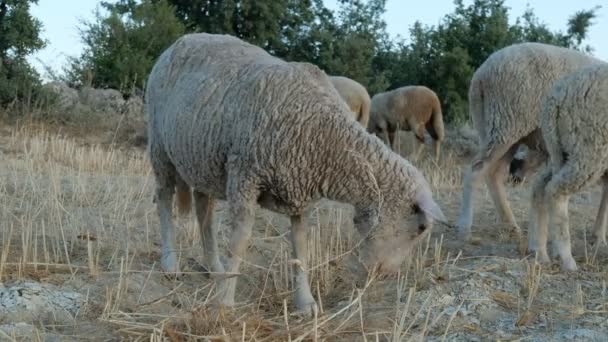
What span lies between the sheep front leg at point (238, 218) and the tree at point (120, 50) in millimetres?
15404

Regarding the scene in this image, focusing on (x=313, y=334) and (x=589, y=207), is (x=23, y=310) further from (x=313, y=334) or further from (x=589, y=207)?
(x=589, y=207)

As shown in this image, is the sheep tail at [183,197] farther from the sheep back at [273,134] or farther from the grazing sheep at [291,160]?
the grazing sheep at [291,160]

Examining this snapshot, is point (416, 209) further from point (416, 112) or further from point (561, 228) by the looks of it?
point (416, 112)

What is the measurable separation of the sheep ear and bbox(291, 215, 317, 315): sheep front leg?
0.80m

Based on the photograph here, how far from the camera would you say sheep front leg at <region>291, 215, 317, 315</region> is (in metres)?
4.77

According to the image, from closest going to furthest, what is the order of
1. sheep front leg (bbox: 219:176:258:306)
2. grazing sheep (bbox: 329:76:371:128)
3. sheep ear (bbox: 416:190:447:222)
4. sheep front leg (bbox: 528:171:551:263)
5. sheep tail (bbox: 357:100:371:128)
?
sheep ear (bbox: 416:190:447:222) → sheep front leg (bbox: 219:176:258:306) → sheep front leg (bbox: 528:171:551:263) → grazing sheep (bbox: 329:76:371:128) → sheep tail (bbox: 357:100:371:128)

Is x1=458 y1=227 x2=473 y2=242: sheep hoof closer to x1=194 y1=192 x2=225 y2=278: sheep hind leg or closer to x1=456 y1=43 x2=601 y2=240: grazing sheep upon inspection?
x1=456 y1=43 x2=601 y2=240: grazing sheep

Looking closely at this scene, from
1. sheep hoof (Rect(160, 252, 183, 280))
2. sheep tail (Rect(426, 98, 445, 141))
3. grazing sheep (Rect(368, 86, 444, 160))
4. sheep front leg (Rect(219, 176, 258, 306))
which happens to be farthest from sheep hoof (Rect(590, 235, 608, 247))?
sheep tail (Rect(426, 98, 445, 141))

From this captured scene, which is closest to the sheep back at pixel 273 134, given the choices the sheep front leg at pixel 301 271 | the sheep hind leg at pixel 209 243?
the sheep front leg at pixel 301 271

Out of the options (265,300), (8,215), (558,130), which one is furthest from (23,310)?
(558,130)

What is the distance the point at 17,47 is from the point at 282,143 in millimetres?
13889

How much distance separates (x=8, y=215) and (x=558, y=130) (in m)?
4.59

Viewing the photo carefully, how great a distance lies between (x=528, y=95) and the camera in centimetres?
730

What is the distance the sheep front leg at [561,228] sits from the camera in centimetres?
585
